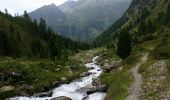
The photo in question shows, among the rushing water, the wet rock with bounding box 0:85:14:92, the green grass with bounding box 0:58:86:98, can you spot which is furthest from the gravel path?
the wet rock with bounding box 0:85:14:92

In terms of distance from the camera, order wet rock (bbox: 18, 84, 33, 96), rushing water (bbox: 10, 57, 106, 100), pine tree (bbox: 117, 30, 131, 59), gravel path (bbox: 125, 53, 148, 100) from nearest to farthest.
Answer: gravel path (bbox: 125, 53, 148, 100) → rushing water (bbox: 10, 57, 106, 100) → wet rock (bbox: 18, 84, 33, 96) → pine tree (bbox: 117, 30, 131, 59)

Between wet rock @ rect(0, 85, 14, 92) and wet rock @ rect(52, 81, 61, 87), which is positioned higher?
wet rock @ rect(0, 85, 14, 92)

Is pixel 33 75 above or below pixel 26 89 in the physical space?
above

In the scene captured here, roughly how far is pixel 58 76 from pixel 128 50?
2983cm

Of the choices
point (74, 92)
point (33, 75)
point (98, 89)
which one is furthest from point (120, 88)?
point (33, 75)

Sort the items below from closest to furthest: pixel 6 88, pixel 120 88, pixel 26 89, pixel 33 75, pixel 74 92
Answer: pixel 120 88, pixel 74 92, pixel 6 88, pixel 26 89, pixel 33 75

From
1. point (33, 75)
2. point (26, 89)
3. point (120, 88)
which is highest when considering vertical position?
point (33, 75)

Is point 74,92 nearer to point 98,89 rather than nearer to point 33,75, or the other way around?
point 98,89

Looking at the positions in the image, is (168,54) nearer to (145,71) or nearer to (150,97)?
(145,71)

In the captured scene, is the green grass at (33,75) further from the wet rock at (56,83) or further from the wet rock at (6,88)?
the wet rock at (6,88)

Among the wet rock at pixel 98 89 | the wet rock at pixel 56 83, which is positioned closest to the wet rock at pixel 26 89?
the wet rock at pixel 56 83

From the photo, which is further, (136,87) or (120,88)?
(120,88)

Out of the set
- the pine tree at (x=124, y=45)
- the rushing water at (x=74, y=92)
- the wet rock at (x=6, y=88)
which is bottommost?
the rushing water at (x=74, y=92)

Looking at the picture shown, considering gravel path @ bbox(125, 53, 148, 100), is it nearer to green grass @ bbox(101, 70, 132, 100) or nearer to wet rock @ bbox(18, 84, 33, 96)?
green grass @ bbox(101, 70, 132, 100)
